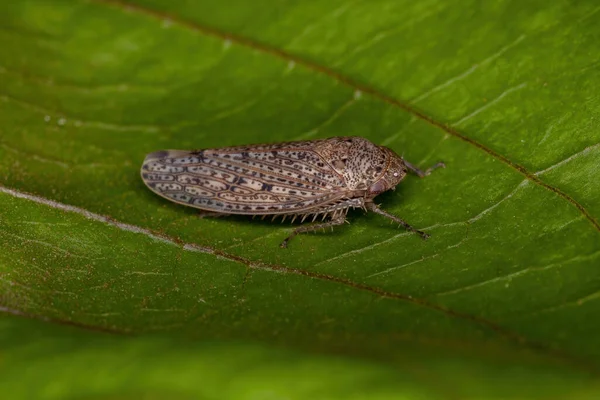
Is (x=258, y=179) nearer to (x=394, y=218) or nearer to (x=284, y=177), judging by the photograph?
(x=284, y=177)

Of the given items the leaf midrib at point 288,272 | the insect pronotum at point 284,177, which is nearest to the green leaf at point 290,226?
the leaf midrib at point 288,272

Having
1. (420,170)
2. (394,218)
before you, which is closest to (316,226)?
(394,218)

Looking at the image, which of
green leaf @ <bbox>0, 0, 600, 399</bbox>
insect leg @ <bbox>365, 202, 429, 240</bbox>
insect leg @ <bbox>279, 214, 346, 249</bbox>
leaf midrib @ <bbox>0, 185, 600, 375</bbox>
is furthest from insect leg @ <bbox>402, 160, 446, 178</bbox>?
leaf midrib @ <bbox>0, 185, 600, 375</bbox>

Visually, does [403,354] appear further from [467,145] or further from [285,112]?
[285,112]

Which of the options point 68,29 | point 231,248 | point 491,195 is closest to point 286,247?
point 231,248

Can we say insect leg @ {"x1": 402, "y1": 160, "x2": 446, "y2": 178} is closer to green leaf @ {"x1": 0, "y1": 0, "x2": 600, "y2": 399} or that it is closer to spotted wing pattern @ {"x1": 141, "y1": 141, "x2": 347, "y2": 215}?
green leaf @ {"x1": 0, "y1": 0, "x2": 600, "y2": 399}

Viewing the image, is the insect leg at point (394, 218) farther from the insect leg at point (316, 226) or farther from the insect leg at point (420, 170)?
the insect leg at point (420, 170)

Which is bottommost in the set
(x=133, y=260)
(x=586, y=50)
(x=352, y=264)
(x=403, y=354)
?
(x=133, y=260)
